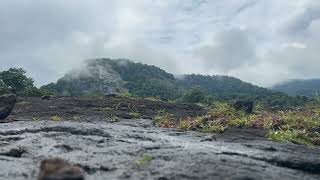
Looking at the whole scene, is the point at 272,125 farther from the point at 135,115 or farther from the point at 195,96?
the point at 195,96

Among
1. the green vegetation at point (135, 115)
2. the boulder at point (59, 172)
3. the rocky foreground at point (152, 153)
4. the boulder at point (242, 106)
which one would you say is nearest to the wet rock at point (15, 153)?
the rocky foreground at point (152, 153)

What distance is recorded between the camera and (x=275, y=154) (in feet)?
63.9

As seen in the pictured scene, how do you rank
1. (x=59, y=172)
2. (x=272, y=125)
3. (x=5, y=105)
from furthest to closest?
(x=5, y=105) → (x=272, y=125) → (x=59, y=172)

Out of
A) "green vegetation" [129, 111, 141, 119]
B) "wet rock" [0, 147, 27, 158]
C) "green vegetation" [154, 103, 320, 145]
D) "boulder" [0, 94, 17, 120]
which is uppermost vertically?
"boulder" [0, 94, 17, 120]

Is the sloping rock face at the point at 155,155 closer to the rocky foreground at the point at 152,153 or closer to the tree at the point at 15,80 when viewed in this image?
the rocky foreground at the point at 152,153

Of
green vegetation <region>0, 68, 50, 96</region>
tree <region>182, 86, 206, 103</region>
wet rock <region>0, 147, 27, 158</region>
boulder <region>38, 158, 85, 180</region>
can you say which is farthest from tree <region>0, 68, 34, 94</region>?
boulder <region>38, 158, 85, 180</region>

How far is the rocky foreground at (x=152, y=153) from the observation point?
16953 millimetres

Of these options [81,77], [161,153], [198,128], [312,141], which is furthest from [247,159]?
[81,77]

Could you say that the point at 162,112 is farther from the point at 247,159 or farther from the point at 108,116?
the point at 247,159

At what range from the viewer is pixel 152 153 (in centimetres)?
1903

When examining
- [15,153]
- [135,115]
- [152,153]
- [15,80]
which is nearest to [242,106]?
[135,115]

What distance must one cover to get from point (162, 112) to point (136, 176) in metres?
24.3

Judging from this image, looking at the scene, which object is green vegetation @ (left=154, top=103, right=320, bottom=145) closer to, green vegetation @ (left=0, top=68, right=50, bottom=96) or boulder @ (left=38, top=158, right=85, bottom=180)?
boulder @ (left=38, top=158, right=85, bottom=180)

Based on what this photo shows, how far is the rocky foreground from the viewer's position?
17.0 m
